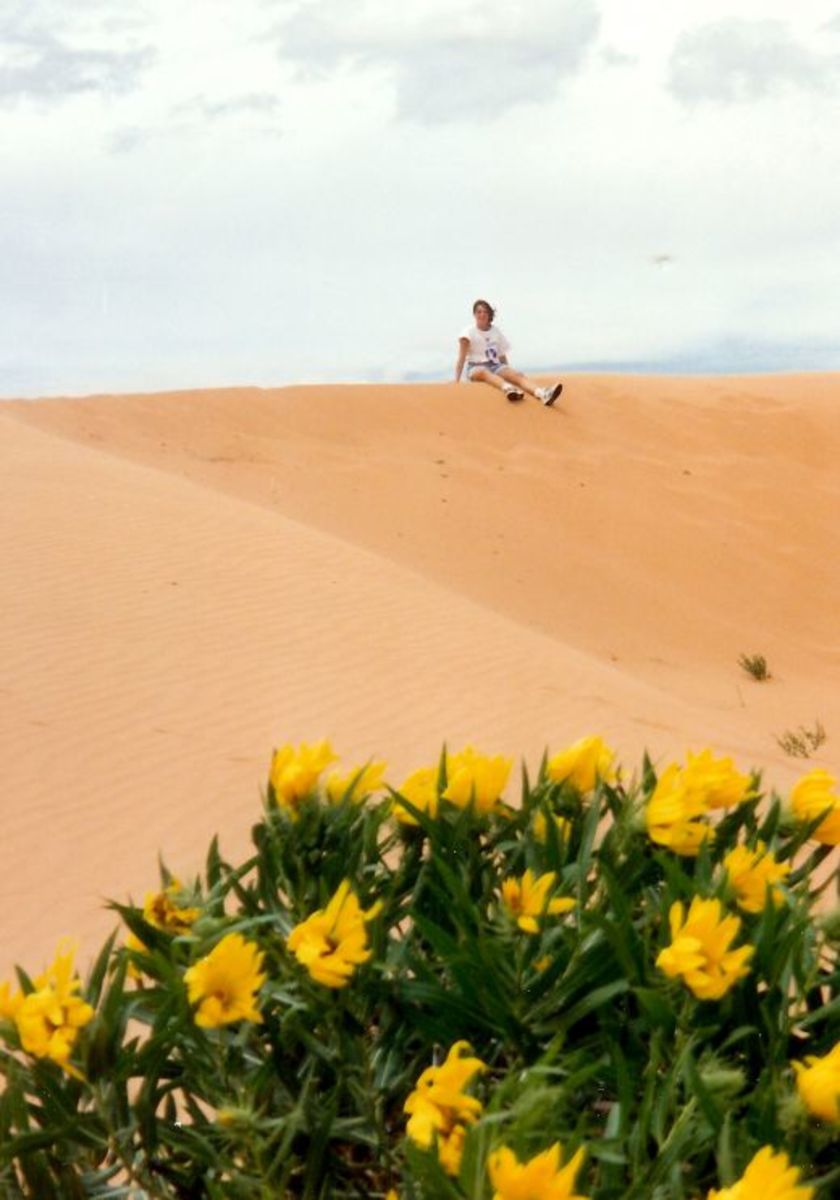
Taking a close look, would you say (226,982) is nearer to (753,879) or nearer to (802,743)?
(753,879)

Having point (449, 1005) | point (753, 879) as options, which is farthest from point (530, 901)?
point (753, 879)

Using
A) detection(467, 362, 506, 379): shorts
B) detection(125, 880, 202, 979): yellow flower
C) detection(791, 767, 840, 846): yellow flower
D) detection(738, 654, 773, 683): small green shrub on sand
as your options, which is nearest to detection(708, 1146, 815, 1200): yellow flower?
detection(791, 767, 840, 846): yellow flower

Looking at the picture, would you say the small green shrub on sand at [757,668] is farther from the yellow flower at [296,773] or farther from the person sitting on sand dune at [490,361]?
the yellow flower at [296,773]

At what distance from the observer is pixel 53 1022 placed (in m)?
1.61

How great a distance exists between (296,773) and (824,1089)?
72 centimetres

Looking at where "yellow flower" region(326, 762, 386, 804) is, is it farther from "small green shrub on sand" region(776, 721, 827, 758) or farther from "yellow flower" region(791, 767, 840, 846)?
"small green shrub on sand" region(776, 721, 827, 758)

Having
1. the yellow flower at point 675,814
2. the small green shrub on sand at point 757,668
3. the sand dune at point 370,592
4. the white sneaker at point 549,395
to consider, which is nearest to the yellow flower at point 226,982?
the yellow flower at point 675,814

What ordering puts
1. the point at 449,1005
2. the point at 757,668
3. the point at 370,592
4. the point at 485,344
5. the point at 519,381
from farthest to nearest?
the point at 519,381 → the point at 485,344 → the point at 757,668 → the point at 370,592 → the point at 449,1005

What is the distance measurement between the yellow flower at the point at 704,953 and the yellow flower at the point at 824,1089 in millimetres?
151

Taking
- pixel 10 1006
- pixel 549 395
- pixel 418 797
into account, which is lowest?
pixel 10 1006

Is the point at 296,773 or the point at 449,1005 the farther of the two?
the point at 296,773

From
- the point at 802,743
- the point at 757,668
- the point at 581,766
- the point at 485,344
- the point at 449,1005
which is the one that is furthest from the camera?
the point at 485,344

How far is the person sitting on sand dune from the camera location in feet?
54.2

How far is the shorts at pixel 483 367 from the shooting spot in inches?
682
